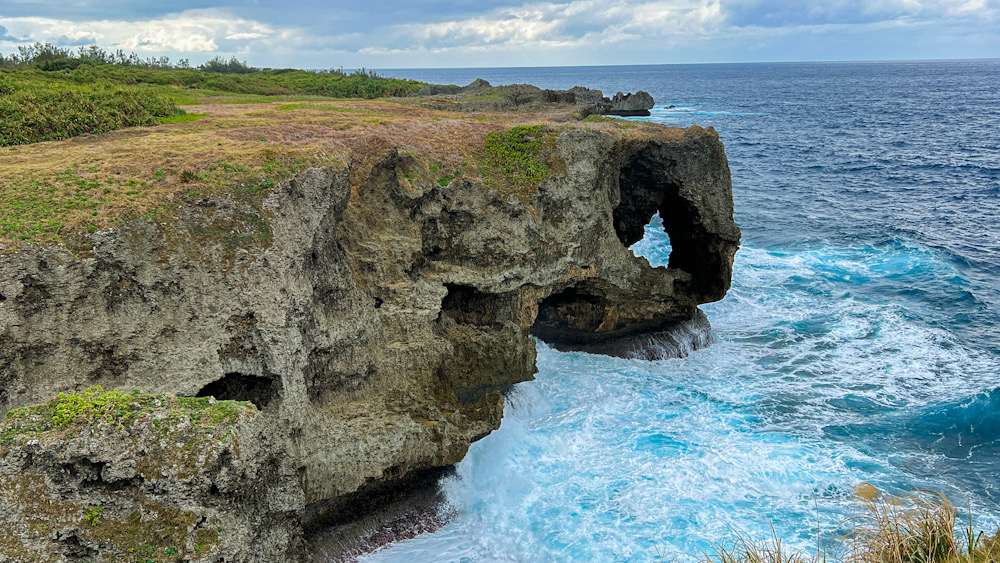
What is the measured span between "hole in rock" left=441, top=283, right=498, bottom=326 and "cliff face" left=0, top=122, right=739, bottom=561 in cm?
8

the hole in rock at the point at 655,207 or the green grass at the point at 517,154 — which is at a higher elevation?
the green grass at the point at 517,154

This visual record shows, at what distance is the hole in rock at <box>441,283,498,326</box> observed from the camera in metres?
Answer: 21.5

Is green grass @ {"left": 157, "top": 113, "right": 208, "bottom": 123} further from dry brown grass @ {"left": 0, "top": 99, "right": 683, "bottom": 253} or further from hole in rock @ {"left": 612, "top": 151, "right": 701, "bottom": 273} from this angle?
hole in rock @ {"left": 612, "top": 151, "right": 701, "bottom": 273}

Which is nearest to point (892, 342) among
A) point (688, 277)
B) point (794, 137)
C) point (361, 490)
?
point (688, 277)

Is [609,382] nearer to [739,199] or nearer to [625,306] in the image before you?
[625,306]

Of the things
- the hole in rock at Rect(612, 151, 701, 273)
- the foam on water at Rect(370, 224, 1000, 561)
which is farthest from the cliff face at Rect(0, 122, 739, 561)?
the foam on water at Rect(370, 224, 1000, 561)

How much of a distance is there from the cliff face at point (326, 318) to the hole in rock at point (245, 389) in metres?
0.05

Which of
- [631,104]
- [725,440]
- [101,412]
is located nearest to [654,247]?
[725,440]

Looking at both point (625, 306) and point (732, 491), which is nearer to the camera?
point (732, 491)

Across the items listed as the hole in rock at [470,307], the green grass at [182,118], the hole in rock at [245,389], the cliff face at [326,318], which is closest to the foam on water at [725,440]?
the cliff face at [326,318]

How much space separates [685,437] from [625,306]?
641 cm

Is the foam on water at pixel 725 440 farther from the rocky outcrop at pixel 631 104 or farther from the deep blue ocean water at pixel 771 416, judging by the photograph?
the rocky outcrop at pixel 631 104

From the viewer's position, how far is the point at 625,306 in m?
25.8

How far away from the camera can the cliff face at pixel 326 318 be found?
435 inches
